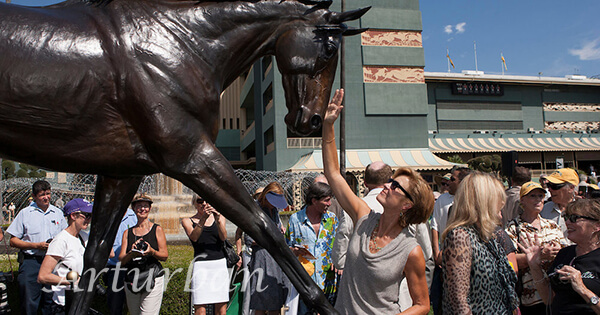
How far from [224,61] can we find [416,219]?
1.71 meters

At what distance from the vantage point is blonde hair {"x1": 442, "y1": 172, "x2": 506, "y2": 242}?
10.2 ft

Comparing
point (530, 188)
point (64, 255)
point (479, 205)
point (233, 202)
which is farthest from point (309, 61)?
point (64, 255)

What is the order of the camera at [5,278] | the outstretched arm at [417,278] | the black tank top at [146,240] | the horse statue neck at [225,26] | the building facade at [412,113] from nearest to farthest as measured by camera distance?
the horse statue neck at [225,26], the outstretched arm at [417,278], the camera at [5,278], the black tank top at [146,240], the building facade at [412,113]

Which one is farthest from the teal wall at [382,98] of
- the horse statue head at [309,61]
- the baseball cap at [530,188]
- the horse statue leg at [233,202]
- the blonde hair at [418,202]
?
the horse statue leg at [233,202]

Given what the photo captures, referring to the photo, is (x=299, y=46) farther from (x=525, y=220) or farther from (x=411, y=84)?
(x=411, y=84)

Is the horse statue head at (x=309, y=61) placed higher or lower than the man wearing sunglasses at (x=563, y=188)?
higher

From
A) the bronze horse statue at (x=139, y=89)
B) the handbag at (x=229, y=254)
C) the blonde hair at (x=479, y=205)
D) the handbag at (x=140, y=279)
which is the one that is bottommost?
the handbag at (x=140, y=279)

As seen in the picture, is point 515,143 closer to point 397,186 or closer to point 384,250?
point 397,186

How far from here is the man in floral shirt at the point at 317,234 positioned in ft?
14.5

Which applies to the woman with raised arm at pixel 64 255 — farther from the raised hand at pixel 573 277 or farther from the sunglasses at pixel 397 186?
the raised hand at pixel 573 277

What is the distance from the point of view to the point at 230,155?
146 feet

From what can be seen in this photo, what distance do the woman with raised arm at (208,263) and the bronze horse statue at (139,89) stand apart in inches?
107

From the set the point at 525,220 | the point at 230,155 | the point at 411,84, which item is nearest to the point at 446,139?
the point at 411,84

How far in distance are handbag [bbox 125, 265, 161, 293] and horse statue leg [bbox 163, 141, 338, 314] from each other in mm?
3052
